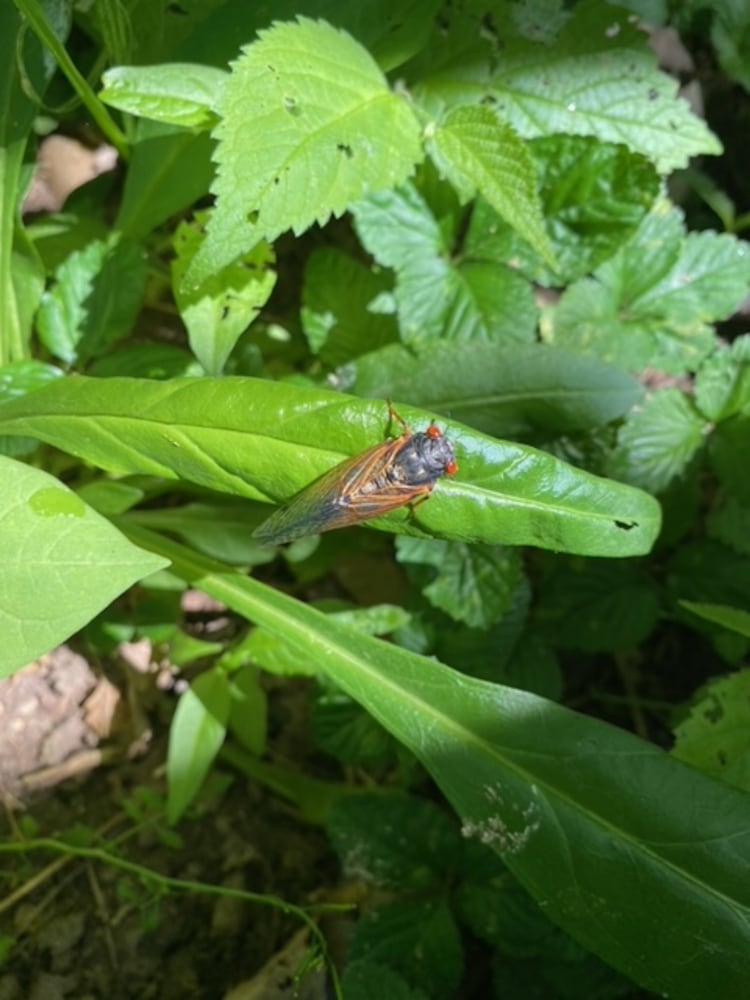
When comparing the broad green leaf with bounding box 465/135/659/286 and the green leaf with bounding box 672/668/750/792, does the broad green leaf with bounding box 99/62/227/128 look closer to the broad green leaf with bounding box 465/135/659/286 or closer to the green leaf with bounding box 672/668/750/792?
the broad green leaf with bounding box 465/135/659/286

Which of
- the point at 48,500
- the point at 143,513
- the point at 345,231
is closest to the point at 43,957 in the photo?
the point at 143,513

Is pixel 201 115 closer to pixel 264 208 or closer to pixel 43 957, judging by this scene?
pixel 264 208

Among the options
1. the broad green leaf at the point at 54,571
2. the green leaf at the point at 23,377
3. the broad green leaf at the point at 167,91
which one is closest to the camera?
the broad green leaf at the point at 54,571

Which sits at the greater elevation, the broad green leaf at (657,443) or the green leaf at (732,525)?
the broad green leaf at (657,443)

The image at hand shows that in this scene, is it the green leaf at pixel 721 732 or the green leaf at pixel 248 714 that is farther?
the green leaf at pixel 248 714

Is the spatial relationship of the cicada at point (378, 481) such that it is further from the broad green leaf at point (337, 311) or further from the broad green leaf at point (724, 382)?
the broad green leaf at point (724, 382)

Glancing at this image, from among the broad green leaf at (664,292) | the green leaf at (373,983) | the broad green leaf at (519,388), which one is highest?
the broad green leaf at (519,388)

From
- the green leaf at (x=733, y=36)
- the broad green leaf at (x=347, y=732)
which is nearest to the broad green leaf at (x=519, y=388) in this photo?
the broad green leaf at (x=347, y=732)
